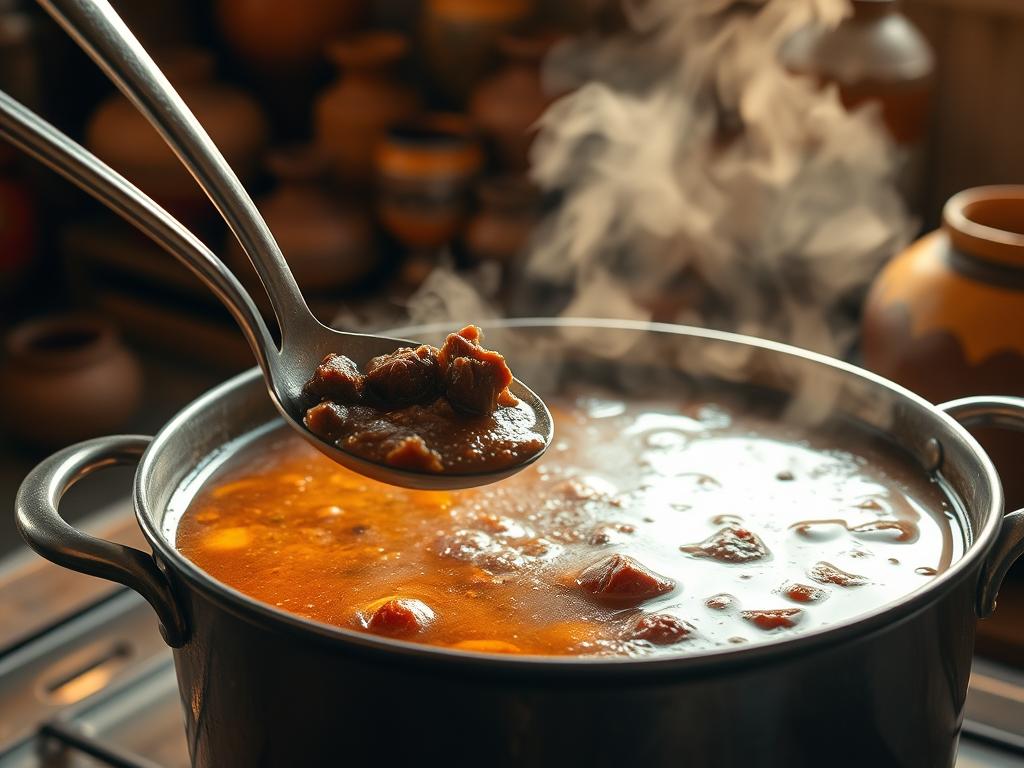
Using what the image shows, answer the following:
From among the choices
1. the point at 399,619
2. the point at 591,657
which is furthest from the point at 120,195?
the point at 591,657

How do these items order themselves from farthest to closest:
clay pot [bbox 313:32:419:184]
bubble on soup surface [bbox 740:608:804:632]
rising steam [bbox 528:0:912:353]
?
clay pot [bbox 313:32:419:184]
rising steam [bbox 528:0:912:353]
bubble on soup surface [bbox 740:608:804:632]

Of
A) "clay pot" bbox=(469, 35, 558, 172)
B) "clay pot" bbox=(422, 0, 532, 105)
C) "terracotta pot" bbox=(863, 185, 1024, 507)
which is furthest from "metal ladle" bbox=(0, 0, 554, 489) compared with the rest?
"clay pot" bbox=(422, 0, 532, 105)

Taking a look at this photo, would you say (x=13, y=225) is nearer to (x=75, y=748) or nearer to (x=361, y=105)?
(x=361, y=105)

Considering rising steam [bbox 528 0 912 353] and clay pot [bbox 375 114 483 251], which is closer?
rising steam [bbox 528 0 912 353]

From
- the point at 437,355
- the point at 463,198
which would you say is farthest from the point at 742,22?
the point at 437,355

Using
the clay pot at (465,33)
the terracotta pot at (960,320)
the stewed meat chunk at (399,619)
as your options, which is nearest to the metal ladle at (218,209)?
the stewed meat chunk at (399,619)

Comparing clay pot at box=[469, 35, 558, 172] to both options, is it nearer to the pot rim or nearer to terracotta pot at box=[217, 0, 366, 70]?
terracotta pot at box=[217, 0, 366, 70]
